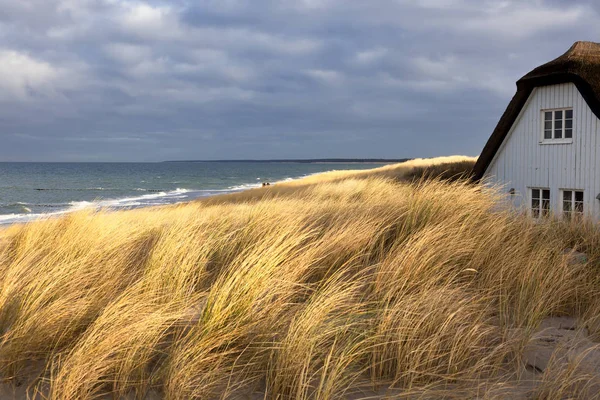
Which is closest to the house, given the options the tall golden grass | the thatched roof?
the thatched roof

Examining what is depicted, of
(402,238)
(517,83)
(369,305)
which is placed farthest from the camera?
(517,83)

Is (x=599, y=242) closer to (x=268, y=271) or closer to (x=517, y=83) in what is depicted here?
(x=268, y=271)

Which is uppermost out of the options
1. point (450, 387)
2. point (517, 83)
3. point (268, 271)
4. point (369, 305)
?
point (517, 83)

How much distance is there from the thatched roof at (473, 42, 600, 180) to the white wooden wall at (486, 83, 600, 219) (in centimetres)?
21

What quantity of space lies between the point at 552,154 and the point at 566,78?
201cm

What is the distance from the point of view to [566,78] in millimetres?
12250

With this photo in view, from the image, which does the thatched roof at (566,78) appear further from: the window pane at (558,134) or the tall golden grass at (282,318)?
the tall golden grass at (282,318)

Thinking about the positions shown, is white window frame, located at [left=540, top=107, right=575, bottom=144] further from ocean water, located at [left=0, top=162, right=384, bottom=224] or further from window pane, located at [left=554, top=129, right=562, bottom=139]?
ocean water, located at [left=0, top=162, right=384, bottom=224]

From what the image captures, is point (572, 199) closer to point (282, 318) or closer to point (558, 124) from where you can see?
point (558, 124)

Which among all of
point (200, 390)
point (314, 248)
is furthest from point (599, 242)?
point (200, 390)

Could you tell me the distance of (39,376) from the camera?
2852 mm

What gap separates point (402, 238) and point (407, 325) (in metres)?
2.61

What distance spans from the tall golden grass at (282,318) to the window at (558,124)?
27.9 feet

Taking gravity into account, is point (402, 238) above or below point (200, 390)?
above
